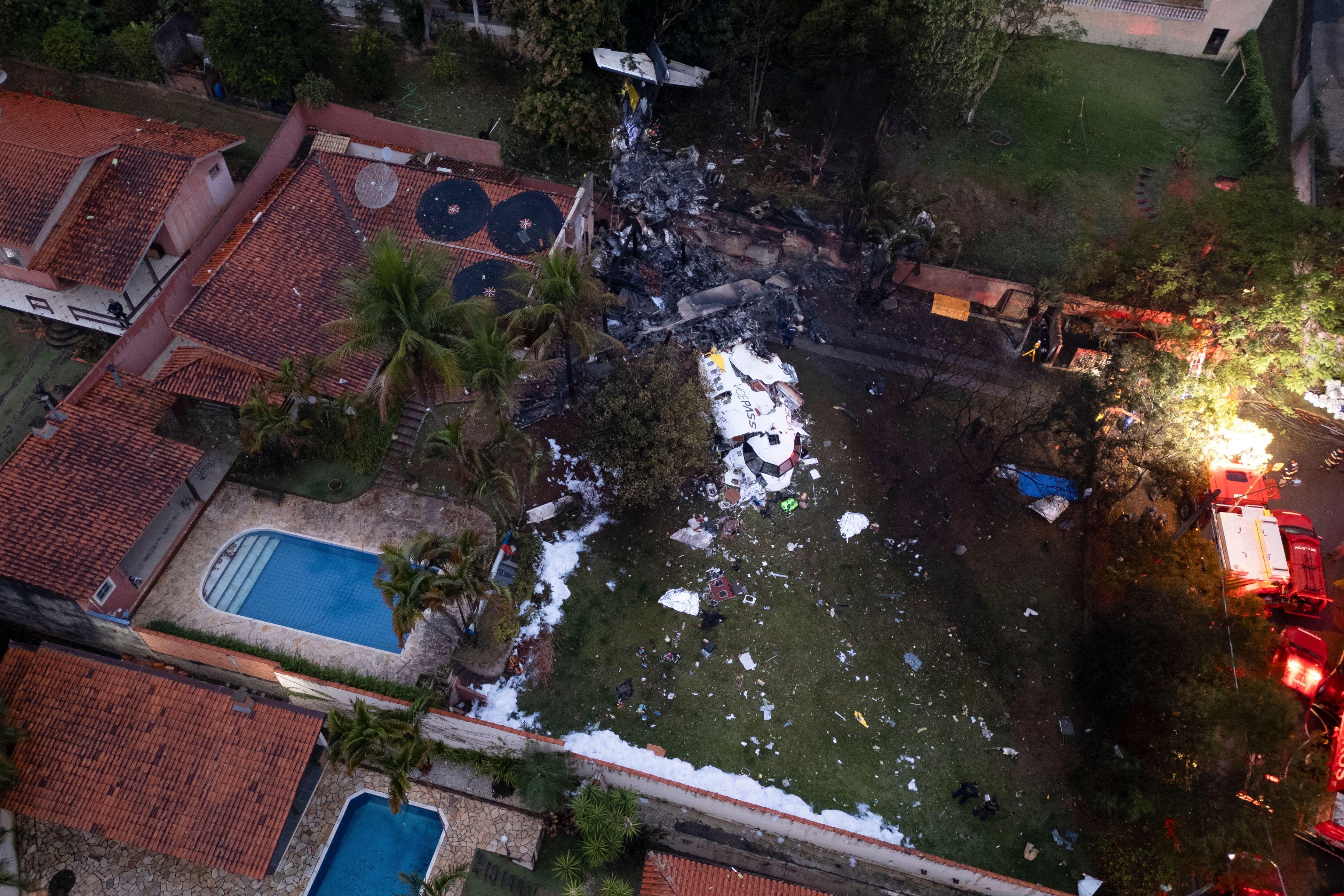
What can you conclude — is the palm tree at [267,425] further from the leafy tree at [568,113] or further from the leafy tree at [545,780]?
the leafy tree at [568,113]

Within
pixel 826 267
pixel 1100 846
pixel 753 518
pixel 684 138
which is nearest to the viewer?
pixel 1100 846

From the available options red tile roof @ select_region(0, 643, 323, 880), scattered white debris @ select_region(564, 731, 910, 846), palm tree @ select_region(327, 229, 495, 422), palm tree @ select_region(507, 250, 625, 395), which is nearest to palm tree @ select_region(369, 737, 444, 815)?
red tile roof @ select_region(0, 643, 323, 880)

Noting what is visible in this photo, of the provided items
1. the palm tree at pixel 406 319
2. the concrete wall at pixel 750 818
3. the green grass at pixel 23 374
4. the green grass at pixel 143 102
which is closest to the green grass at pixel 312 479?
the palm tree at pixel 406 319

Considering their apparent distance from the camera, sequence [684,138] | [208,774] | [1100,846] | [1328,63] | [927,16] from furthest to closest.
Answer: [1328,63]
[684,138]
[927,16]
[1100,846]
[208,774]

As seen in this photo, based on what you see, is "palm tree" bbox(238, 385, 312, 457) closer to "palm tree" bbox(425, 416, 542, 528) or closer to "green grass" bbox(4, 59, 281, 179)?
"palm tree" bbox(425, 416, 542, 528)

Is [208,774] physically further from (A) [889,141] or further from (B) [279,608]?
(A) [889,141]

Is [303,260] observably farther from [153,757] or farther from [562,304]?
[153,757]

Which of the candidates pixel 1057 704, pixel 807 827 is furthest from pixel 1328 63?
pixel 807 827
